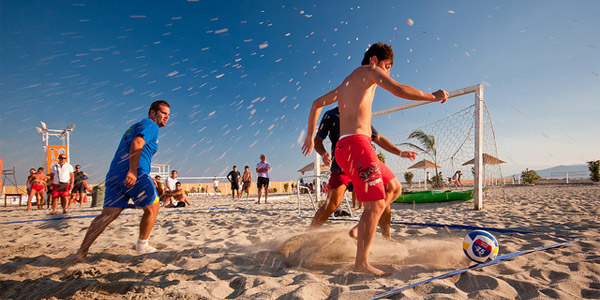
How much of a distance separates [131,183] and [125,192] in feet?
0.58

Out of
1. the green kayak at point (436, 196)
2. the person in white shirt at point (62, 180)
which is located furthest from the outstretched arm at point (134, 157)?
the green kayak at point (436, 196)

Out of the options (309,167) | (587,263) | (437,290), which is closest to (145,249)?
(437,290)

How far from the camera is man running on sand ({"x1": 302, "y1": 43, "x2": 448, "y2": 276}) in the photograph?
207cm

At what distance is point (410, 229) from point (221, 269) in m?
2.70

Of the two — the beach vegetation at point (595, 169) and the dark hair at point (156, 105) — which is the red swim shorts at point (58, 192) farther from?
the beach vegetation at point (595, 169)

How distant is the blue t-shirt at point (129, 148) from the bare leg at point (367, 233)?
2.10 m

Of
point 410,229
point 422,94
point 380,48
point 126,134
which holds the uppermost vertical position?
point 380,48

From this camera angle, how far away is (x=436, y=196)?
8625 mm

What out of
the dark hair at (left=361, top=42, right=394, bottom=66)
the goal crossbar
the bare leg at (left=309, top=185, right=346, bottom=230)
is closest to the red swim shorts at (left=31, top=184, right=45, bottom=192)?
the bare leg at (left=309, top=185, right=346, bottom=230)

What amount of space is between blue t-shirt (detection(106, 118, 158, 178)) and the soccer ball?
2.94 m

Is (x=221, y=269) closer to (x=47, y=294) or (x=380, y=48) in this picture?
(x=47, y=294)

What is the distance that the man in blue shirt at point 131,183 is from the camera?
8.40 ft

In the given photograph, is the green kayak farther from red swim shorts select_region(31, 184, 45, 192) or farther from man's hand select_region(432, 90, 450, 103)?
red swim shorts select_region(31, 184, 45, 192)

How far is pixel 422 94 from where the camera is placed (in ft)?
6.82
